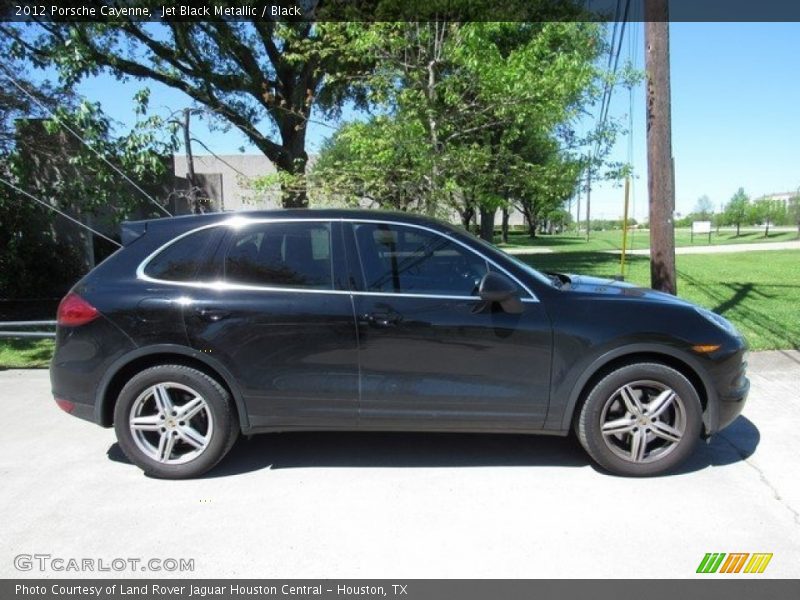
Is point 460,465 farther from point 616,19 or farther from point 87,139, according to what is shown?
point 616,19

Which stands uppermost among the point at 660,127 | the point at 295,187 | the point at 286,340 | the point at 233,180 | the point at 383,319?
the point at 233,180

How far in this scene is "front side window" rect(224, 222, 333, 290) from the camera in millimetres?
3951

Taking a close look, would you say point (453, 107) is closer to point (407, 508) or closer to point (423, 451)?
point (423, 451)

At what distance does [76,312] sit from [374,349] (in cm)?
201

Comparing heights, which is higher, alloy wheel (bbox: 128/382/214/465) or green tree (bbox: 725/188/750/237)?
green tree (bbox: 725/188/750/237)

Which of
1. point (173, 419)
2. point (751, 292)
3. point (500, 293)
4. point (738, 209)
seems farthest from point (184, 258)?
point (738, 209)

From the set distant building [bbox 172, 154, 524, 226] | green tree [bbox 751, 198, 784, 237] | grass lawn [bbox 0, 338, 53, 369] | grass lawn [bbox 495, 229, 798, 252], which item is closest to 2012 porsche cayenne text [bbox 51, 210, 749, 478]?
grass lawn [bbox 0, 338, 53, 369]

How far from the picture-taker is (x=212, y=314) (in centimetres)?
386

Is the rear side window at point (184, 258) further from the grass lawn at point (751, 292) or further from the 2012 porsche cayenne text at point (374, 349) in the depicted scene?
the grass lawn at point (751, 292)

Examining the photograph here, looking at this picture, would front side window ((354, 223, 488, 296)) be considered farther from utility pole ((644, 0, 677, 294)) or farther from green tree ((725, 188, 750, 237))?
green tree ((725, 188, 750, 237))

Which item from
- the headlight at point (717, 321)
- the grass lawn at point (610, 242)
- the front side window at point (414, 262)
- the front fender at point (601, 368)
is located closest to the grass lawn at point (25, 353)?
the front side window at point (414, 262)

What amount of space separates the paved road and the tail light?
3.49ft

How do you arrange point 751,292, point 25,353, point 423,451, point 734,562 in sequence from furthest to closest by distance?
point 751,292 → point 25,353 → point 423,451 → point 734,562
